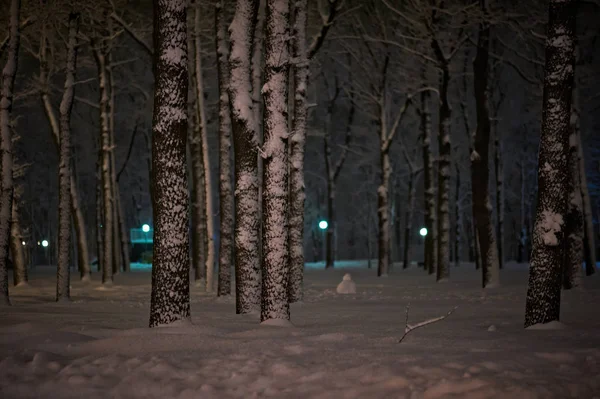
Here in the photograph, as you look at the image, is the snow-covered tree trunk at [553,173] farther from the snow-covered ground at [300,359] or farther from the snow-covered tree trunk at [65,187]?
the snow-covered tree trunk at [65,187]

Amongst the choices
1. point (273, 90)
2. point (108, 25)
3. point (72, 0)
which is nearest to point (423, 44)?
point (108, 25)

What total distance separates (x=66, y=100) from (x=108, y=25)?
8839 mm

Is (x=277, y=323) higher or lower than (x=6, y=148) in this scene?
lower

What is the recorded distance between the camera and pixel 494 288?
18.8 meters

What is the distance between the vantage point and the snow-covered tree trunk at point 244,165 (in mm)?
11497

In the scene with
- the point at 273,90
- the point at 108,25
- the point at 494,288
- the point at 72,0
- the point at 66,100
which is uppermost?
the point at 108,25

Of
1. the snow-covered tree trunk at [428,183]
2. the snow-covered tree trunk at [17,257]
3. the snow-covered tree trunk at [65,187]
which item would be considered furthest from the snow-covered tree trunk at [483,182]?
the snow-covered tree trunk at [17,257]

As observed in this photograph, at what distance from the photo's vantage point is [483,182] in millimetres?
19234

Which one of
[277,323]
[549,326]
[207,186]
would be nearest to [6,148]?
[207,186]

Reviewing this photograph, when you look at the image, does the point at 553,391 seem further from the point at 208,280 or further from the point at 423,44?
the point at 423,44

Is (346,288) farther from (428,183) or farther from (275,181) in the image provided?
(428,183)

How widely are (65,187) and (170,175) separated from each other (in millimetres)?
8605

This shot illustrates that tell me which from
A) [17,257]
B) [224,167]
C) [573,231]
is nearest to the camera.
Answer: [224,167]

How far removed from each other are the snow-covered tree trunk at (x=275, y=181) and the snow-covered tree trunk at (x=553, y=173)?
363cm
